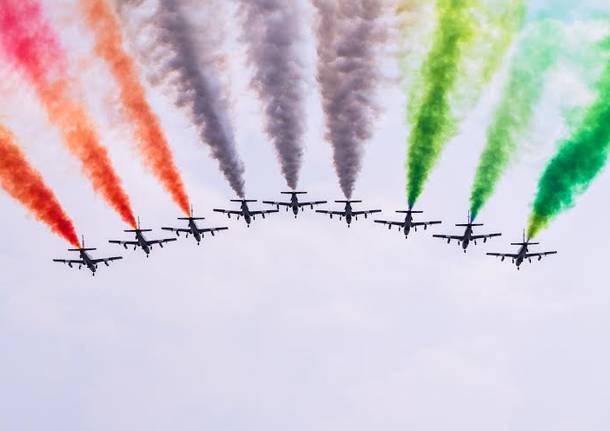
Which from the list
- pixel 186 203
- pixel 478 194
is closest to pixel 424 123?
pixel 478 194

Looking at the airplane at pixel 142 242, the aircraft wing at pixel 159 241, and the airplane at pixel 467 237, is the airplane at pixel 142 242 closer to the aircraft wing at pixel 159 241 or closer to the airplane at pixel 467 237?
the aircraft wing at pixel 159 241

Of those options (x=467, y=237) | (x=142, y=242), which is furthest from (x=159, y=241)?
(x=467, y=237)

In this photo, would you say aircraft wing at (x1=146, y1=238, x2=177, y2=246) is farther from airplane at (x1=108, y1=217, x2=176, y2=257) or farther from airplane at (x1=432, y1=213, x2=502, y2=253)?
airplane at (x1=432, y1=213, x2=502, y2=253)

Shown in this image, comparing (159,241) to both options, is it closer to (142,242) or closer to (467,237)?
(142,242)

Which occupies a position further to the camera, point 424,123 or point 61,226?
point 61,226

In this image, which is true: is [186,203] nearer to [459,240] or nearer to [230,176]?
[230,176]

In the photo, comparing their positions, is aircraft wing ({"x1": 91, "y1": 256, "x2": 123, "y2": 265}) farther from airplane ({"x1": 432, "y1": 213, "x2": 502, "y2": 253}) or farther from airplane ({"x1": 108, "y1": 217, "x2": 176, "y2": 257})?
airplane ({"x1": 432, "y1": 213, "x2": 502, "y2": 253})

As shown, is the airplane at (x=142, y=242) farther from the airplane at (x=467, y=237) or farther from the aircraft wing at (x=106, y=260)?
the airplane at (x=467, y=237)

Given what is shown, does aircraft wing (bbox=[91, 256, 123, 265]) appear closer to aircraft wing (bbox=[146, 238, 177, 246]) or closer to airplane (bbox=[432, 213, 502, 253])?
aircraft wing (bbox=[146, 238, 177, 246])

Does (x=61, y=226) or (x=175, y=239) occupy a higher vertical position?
(x=175, y=239)

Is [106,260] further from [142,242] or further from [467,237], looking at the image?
[467,237]

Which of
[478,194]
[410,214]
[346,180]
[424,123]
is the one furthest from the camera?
[410,214]
